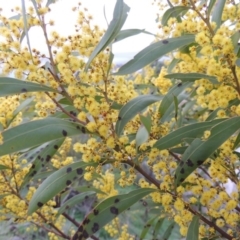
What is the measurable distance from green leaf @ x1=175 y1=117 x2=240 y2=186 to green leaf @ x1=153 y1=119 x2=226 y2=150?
0.06 meters

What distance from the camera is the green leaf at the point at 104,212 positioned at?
3.25ft

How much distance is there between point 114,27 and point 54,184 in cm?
44

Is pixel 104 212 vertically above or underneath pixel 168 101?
underneath

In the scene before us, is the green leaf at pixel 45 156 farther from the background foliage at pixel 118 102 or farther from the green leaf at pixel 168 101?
the green leaf at pixel 168 101

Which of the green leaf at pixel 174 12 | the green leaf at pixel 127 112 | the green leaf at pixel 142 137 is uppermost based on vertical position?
the green leaf at pixel 174 12

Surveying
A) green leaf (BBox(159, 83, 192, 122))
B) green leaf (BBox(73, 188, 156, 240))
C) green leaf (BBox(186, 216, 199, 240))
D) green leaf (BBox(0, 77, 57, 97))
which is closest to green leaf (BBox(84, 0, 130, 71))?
green leaf (BBox(0, 77, 57, 97))

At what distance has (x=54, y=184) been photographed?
990mm

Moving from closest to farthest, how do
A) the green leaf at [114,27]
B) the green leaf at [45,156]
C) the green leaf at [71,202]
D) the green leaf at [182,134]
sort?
the green leaf at [114,27] < the green leaf at [182,134] < the green leaf at [45,156] < the green leaf at [71,202]

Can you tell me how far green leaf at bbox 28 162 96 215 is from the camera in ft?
3.17

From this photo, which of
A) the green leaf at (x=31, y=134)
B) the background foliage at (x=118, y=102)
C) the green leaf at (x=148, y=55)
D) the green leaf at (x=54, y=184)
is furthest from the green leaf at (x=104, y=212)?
the green leaf at (x=148, y=55)

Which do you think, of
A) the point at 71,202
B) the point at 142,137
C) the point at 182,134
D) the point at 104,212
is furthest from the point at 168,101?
the point at 71,202

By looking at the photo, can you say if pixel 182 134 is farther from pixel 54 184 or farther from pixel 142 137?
pixel 54 184

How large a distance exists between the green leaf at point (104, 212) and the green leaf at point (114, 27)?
37 centimetres

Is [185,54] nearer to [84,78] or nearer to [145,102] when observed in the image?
[145,102]
